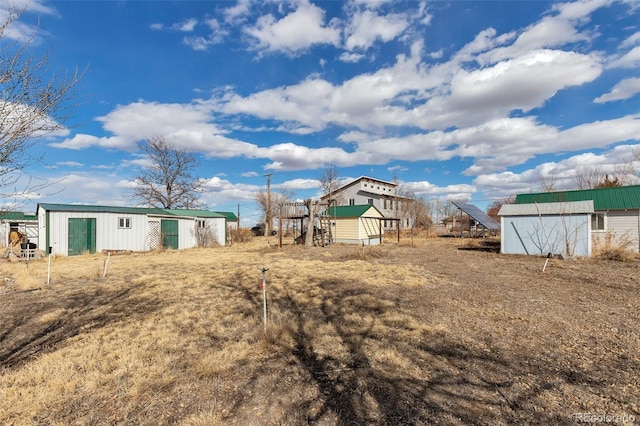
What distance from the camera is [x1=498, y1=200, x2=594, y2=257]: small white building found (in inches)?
600

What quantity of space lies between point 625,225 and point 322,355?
2188cm

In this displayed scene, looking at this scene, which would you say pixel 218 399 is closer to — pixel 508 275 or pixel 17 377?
pixel 17 377

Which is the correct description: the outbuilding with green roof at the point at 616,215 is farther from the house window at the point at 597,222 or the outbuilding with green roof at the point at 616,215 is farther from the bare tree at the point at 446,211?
the bare tree at the point at 446,211

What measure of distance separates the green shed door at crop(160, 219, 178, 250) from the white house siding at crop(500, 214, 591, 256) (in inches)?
843

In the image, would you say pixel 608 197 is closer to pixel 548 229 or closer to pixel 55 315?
pixel 548 229

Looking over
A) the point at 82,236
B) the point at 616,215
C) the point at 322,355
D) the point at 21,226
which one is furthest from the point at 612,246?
the point at 21,226

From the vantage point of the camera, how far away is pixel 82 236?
1781cm

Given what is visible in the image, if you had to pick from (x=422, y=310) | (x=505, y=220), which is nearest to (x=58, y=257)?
(x=422, y=310)

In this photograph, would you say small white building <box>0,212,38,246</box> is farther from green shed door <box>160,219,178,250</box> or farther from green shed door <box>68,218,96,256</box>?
green shed door <box>160,219,178,250</box>

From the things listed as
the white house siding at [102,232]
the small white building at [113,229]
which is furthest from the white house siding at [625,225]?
the white house siding at [102,232]

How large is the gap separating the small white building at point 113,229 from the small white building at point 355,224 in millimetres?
10492

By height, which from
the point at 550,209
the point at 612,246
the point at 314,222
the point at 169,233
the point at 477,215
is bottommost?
the point at 612,246

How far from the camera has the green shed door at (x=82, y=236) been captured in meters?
17.5

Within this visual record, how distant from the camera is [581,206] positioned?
51.1 ft
